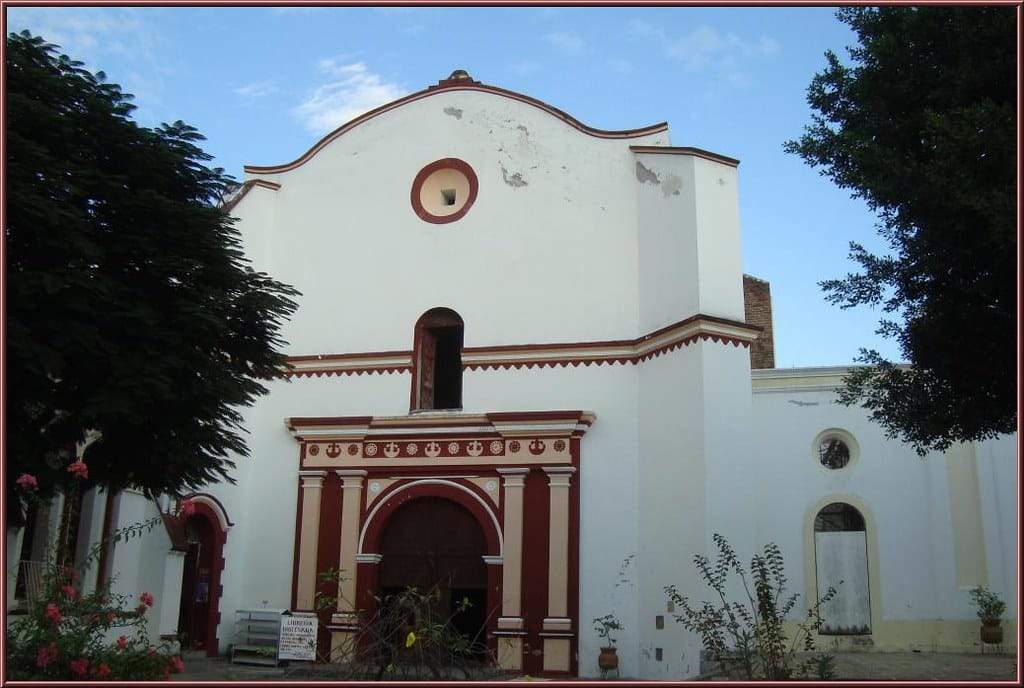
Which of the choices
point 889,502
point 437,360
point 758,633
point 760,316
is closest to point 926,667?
point 889,502

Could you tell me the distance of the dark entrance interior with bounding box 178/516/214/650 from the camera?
17500mm

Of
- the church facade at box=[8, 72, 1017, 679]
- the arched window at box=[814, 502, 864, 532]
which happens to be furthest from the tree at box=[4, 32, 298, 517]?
the arched window at box=[814, 502, 864, 532]

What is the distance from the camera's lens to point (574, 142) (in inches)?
717

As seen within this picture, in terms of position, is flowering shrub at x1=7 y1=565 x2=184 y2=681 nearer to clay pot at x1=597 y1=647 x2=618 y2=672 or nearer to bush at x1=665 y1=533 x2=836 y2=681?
Answer: bush at x1=665 y1=533 x2=836 y2=681

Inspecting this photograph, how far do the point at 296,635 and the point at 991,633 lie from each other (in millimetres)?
11961

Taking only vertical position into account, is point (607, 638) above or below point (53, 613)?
below

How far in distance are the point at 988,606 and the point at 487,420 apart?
948 centimetres

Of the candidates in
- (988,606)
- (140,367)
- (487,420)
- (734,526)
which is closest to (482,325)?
(487,420)

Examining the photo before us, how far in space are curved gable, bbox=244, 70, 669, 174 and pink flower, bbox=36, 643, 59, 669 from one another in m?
12.7

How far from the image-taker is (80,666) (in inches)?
327

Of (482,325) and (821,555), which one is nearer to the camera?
(482,325)

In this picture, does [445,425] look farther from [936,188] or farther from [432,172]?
[936,188]

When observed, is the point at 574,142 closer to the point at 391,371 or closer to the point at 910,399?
the point at 391,371

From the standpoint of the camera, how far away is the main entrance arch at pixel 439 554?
664 inches
